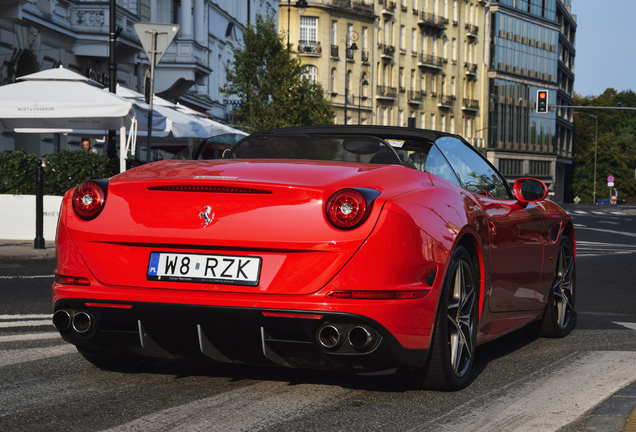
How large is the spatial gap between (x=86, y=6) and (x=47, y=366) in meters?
26.3

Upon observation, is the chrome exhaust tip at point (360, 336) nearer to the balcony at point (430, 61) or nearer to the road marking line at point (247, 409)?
the road marking line at point (247, 409)

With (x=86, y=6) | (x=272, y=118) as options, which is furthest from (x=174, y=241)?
(x=272, y=118)

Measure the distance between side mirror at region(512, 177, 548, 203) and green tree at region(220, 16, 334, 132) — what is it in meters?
39.4

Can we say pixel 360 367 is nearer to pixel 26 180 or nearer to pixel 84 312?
pixel 84 312

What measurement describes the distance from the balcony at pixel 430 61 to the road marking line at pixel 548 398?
3684 inches

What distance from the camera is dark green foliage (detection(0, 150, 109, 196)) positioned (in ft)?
58.5

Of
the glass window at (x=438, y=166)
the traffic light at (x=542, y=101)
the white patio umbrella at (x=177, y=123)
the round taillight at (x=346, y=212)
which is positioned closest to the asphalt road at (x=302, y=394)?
the round taillight at (x=346, y=212)

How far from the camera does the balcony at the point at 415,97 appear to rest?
3822 inches

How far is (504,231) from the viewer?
19.6 ft

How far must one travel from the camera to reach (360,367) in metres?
4.68

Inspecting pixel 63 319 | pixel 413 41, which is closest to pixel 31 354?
pixel 63 319

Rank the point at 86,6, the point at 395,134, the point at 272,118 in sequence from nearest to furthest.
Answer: the point at 395,134 → the point at 86,6 → the point at 272,118

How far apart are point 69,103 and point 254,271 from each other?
1377 centimetres

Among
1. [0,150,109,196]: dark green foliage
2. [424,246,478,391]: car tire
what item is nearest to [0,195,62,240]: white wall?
[0,150,109,196]: dark green foliage
